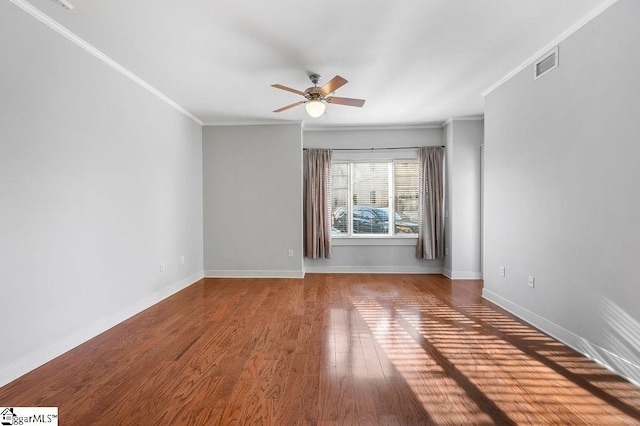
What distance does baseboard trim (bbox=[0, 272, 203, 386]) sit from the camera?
7.14ft

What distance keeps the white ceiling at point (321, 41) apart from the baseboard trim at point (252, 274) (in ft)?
9.56

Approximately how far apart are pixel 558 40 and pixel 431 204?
10.4 feet

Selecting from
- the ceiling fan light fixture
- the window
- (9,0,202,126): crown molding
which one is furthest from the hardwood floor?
(9,0,202,126): crown molding

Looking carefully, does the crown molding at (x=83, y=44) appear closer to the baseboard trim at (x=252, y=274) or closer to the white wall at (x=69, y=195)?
the white wall at (x=69, y=195)

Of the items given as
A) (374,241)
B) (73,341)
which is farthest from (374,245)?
(73,341)

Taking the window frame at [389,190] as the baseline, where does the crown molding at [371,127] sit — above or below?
above

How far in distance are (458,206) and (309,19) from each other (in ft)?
13.1

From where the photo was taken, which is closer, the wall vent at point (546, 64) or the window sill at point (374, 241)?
the wall vent at point (546, 64)

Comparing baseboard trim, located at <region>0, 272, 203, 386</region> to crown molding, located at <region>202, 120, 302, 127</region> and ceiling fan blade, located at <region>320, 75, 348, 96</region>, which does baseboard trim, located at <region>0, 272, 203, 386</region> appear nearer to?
→ crown molding, located at <region>202, 120, 302, 127</region>

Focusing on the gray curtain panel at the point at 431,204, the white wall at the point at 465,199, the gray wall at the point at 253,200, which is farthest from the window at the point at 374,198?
the gray wall at the point at 253,200

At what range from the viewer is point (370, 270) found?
5.89 m

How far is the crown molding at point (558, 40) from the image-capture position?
7.77 ft

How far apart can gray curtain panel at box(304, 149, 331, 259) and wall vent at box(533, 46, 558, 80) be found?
3.37 metres

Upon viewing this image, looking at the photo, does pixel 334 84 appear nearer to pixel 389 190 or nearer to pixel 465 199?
pixel 389 190
